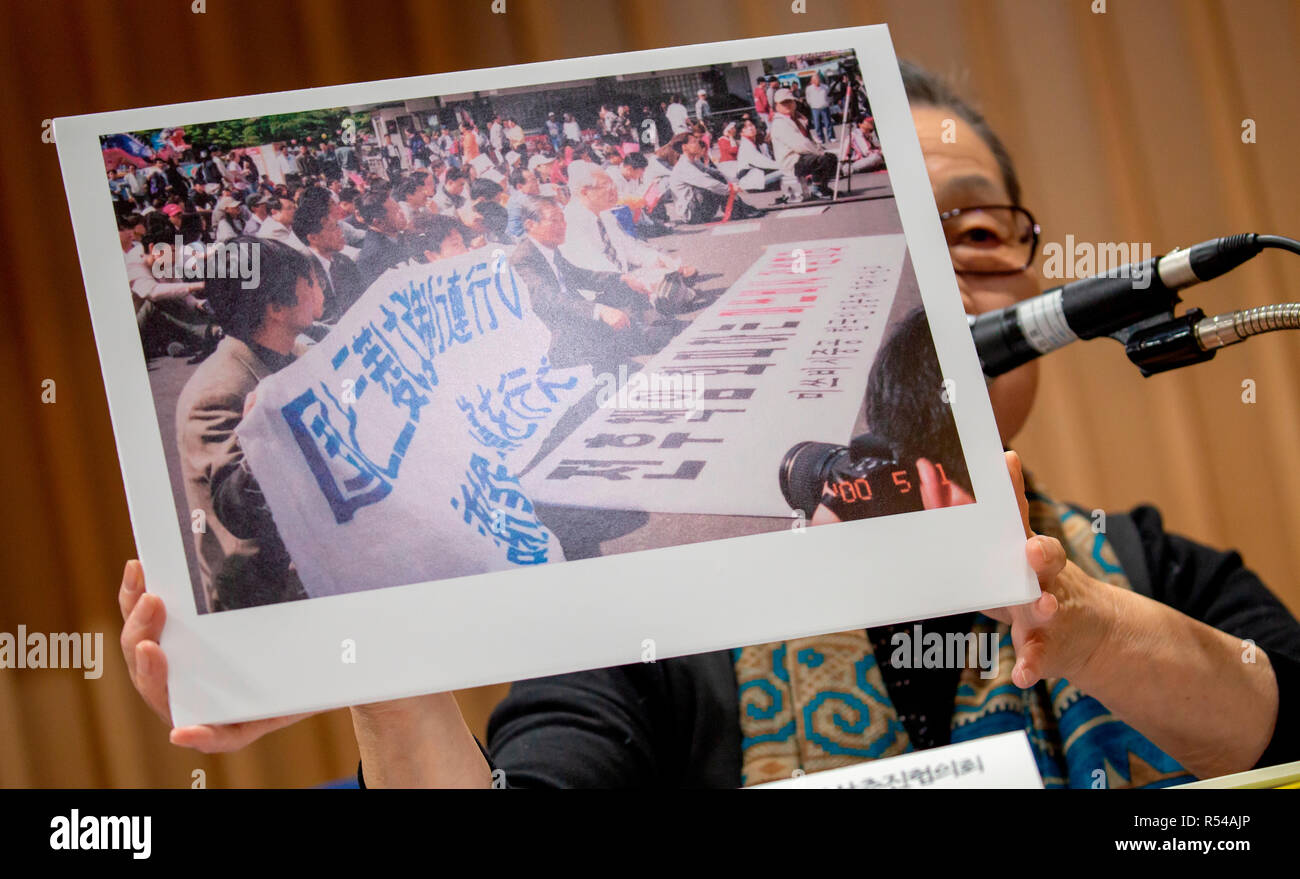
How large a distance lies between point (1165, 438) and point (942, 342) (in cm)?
157

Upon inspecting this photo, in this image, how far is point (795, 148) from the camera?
2.29 feet

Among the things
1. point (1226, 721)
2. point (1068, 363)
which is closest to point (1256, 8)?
point (1068, 363)

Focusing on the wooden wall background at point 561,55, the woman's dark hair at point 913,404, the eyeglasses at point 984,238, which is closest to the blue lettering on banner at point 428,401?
the woman's dark hair at point 913,404

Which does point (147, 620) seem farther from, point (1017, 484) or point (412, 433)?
point (1017, 484)

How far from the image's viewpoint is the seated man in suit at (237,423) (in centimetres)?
59

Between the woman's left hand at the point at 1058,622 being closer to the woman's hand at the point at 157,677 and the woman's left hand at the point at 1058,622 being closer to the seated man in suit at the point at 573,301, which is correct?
the seated man in suit at the point at 573,301

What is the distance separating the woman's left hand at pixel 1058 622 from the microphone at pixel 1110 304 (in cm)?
10

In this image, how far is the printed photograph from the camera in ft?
1.99

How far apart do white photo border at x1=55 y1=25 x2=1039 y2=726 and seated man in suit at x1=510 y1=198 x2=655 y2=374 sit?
15cm

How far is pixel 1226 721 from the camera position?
2.80 feet

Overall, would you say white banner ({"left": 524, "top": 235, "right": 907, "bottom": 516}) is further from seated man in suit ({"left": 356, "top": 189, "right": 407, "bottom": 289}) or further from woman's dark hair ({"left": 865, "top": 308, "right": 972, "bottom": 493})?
seated man in suit ({"left": 356, "top": 189, "right": 407, "bottom": 289})

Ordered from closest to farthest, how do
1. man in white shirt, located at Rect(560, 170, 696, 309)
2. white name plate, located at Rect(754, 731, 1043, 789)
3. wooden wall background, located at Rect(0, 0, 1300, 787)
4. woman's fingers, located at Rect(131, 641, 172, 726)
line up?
woman's fingers, located at Rect(131, 641, 172, 726)
man in white shirt, located at Rect(560, 170, 696, 309)
white name plate, located at Rect(754, 731, 1043, 789)
wooden wall background, located at Rect(0, 0, 1300, 787)

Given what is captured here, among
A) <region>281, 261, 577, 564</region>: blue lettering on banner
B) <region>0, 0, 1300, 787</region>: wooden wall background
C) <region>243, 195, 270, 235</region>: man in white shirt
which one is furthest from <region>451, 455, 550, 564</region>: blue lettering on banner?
<region>0, 0, 1300, 787</region>: wooden wall background

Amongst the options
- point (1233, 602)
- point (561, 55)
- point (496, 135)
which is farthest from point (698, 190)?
point (561, 55)
